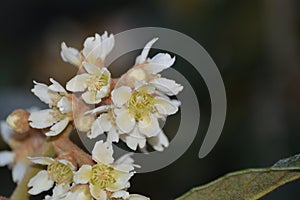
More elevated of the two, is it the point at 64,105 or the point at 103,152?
the point at 64,105

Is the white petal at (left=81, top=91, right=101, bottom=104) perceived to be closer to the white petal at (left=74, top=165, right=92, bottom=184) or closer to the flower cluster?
the flower cluster

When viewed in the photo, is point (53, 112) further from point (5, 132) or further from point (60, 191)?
point (5, 132)

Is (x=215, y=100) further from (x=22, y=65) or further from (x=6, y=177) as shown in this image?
(x=22, y=65)

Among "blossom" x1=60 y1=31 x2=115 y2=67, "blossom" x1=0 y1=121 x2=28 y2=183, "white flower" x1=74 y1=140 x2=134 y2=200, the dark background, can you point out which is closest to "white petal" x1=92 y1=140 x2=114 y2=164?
"white flower" x1=74 y1=140 x2=134 y2=200

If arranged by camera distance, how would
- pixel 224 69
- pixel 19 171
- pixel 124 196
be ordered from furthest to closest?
1. pixel 224 69
2. pixel 19 171
3. pixel 124 196

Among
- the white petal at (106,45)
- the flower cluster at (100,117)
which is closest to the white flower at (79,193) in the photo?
the flower cluster at (100,117)

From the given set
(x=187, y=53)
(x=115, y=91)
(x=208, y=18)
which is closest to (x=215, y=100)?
(x=187, y=53)

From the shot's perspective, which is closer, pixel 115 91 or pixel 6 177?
pixel 115 91

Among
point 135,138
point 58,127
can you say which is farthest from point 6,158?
point 135,138
